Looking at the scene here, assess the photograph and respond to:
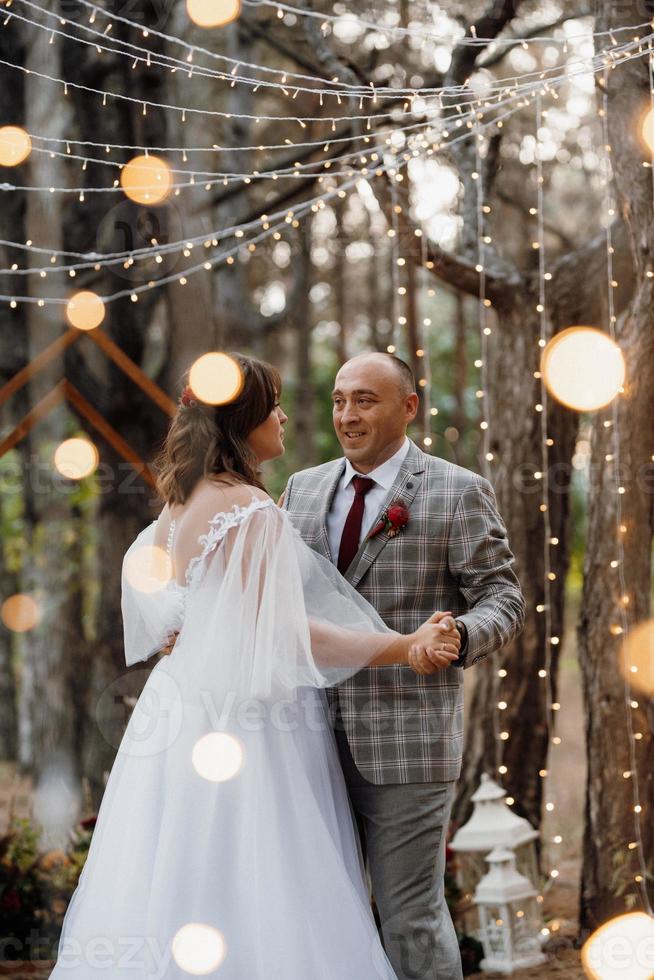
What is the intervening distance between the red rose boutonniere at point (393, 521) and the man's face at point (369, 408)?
0.18 metres

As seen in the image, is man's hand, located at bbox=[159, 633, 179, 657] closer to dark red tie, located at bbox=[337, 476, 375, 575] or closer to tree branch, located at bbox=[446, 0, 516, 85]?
dark red tie, located at bbox=[337, 476, 375, 575]

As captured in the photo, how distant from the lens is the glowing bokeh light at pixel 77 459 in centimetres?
692

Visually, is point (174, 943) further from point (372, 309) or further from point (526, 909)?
point (372, 309)

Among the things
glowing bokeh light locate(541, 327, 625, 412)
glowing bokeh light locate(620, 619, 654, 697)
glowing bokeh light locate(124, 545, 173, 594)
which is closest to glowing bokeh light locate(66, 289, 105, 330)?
glowing bokeh light locate(124, 545, 173, 594)

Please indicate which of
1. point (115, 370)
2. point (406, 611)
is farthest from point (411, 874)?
point (115, 370)

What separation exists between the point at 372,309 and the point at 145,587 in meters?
9.42

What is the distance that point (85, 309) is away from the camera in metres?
4.13

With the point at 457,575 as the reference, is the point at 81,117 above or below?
above

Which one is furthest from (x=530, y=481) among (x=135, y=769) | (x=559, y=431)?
(x=135, y=769)

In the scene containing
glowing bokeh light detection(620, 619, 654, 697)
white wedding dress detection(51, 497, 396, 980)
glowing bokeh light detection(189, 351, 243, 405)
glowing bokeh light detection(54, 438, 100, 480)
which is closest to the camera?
white wedding dress detection(51, 497, 396, 980)

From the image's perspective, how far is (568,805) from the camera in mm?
8305

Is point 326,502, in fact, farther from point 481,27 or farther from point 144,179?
point 481,27

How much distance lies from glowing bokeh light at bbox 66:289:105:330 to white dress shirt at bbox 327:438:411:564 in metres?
1.41

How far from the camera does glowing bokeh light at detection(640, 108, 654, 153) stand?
4.04 metres
